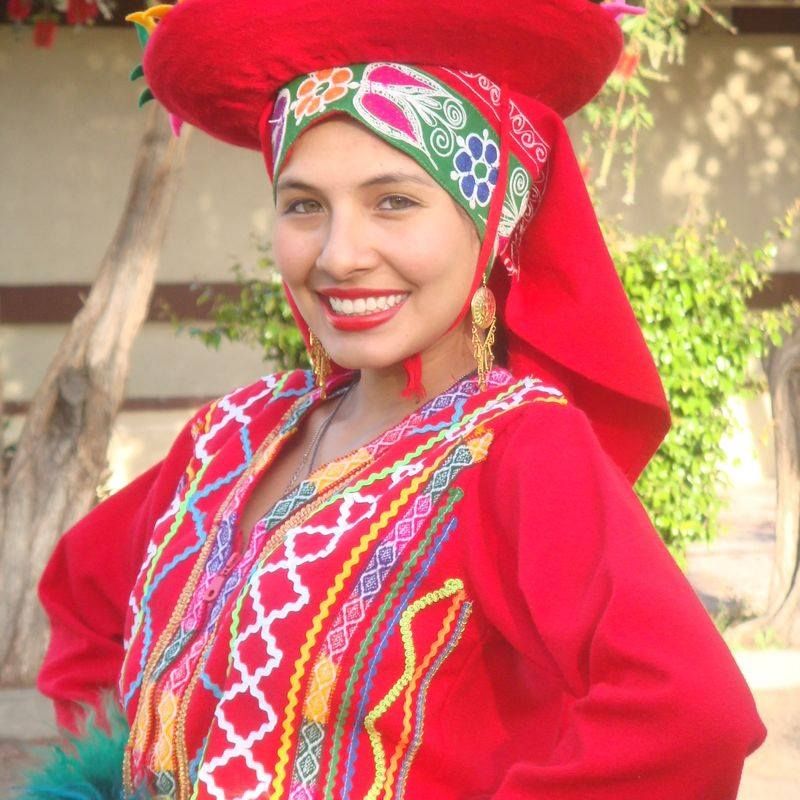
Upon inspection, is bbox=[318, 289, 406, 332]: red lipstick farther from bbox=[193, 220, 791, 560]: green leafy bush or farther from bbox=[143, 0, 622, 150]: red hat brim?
bbox=[193, 220, 791, 560]: green leafy bush

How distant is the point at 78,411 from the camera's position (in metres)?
5.00

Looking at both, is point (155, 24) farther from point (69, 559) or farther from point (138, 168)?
point (138, 168)

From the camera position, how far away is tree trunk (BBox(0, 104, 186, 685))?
16.4 feet

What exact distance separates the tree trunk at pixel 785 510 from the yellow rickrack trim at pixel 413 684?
160 inches

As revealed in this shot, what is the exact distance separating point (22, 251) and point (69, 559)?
5769 mm

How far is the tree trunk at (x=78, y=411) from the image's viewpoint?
498 cm

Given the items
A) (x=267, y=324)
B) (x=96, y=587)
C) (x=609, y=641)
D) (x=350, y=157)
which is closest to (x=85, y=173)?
(x=267, y=324)

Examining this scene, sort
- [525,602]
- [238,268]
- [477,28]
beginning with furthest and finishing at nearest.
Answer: [238,268]
[477,28]
[525,602]

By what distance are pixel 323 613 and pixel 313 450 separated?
0.40 metres

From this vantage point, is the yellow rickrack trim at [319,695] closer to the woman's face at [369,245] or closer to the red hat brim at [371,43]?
the woman's face at [369,245]

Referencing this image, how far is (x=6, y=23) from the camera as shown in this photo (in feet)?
24.5

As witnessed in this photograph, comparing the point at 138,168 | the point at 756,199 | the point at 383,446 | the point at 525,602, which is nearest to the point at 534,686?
the point at 525,602

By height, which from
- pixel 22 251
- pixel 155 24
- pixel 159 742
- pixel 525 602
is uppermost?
pixel 155 24

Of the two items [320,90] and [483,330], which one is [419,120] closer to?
[320,90]
